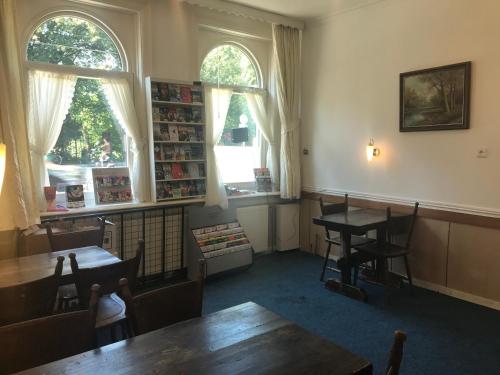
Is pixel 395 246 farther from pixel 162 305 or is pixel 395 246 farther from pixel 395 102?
pixel 162 305

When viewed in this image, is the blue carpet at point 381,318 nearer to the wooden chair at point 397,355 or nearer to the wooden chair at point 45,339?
the wooden chair at point 397,355

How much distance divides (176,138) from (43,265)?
216 centimetres

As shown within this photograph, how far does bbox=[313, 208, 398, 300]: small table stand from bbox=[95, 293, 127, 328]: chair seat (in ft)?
6.82

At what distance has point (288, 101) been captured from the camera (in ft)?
16.3

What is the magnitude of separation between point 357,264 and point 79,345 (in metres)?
2.94

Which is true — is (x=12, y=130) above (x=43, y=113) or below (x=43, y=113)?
below

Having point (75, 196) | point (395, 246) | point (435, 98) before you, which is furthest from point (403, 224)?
point (75, 196)

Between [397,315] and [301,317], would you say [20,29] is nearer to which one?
[301,317]

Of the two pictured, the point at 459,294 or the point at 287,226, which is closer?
the point at 459,294

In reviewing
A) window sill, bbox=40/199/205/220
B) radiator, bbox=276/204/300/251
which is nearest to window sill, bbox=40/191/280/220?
window sill, bbox=40/199/205/220

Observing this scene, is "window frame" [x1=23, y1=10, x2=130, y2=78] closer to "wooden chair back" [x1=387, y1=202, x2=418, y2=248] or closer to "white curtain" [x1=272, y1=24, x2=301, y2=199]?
"white curtain" [x1=272, y1=24, x2=301, y2=199]

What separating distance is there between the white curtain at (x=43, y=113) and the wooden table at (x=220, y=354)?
2.64 m

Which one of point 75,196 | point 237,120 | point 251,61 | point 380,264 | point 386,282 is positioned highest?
point 251,61

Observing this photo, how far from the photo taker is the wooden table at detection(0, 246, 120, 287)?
80.5 inches
